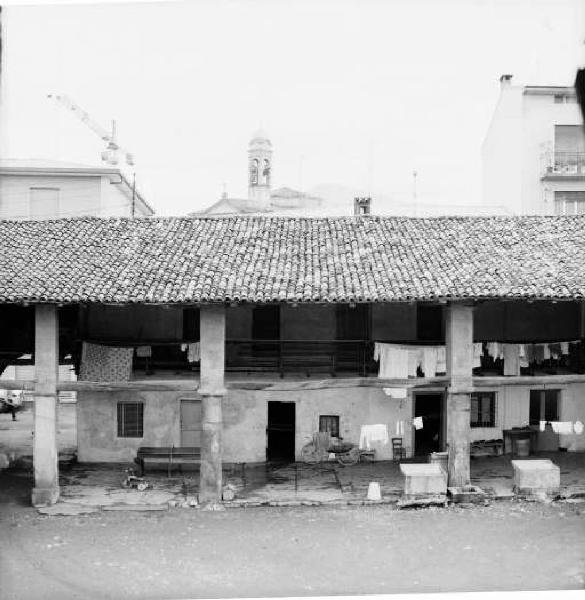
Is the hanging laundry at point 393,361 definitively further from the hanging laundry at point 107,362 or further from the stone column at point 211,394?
the hanging laundry at point 107,362

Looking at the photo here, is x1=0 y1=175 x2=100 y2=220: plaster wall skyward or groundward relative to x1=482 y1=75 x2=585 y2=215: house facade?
groundward

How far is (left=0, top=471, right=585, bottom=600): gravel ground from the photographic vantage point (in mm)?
15484

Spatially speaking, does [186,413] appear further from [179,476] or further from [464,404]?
[464,404]

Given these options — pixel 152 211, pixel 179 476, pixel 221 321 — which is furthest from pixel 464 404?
pixel 152 211

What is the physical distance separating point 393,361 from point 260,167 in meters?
34.5

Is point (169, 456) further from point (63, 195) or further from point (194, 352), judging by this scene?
point (63, 195)

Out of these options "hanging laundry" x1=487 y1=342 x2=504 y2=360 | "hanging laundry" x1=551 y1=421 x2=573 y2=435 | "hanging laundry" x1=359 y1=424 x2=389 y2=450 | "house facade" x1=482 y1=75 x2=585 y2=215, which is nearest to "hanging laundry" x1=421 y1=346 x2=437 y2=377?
"hanging laundry" x1=487 y1=342 x2=504 y2=360

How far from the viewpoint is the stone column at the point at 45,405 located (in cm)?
2072

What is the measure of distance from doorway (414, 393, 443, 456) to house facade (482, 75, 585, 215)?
1610 centimetres

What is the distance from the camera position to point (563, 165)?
1507 inches

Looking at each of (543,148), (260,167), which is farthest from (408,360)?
(260,167)

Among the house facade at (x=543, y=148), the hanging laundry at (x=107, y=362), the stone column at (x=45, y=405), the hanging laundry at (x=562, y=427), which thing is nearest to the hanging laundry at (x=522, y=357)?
the hanging laundry at (x=562, y=427)

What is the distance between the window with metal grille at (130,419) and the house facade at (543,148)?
2324 cm

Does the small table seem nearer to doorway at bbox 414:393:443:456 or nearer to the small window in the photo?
doorway at bbox 414:393:443:456
